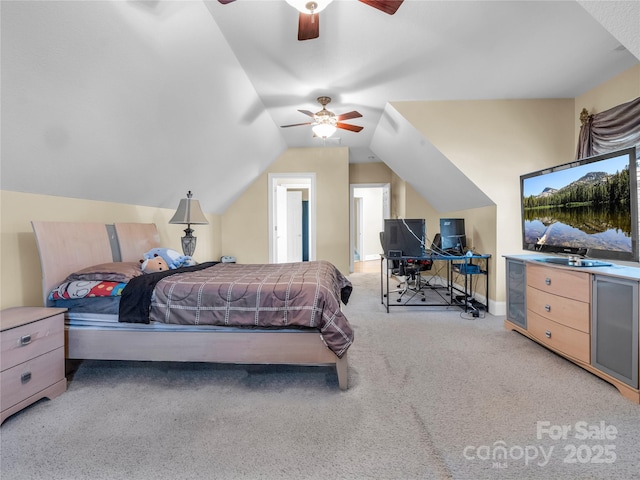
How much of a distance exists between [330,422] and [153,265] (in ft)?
6.47

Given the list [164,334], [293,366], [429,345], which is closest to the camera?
[164,334]

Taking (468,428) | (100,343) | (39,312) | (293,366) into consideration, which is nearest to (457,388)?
(468,428)

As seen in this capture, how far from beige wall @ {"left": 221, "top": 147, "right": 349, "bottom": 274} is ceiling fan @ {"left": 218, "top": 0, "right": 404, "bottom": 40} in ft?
12.4

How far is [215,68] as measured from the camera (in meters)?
2.71

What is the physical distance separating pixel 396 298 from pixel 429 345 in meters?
1.78

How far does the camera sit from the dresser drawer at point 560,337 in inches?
85.6

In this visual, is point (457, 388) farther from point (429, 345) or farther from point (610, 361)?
point (610, 361)

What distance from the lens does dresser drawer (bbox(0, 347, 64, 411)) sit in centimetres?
161

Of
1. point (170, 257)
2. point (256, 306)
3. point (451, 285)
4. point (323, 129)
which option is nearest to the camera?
point (256, 306)

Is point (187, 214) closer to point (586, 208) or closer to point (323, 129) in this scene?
point (323, 129)

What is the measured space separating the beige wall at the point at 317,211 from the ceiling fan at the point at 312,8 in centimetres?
377

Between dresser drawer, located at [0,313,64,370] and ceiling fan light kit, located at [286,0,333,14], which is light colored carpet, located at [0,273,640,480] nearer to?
dresser drawer, located at [0,313,64,370]

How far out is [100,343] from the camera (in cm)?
208

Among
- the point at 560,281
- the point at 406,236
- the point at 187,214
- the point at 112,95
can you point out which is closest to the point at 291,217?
the point at 187,214
